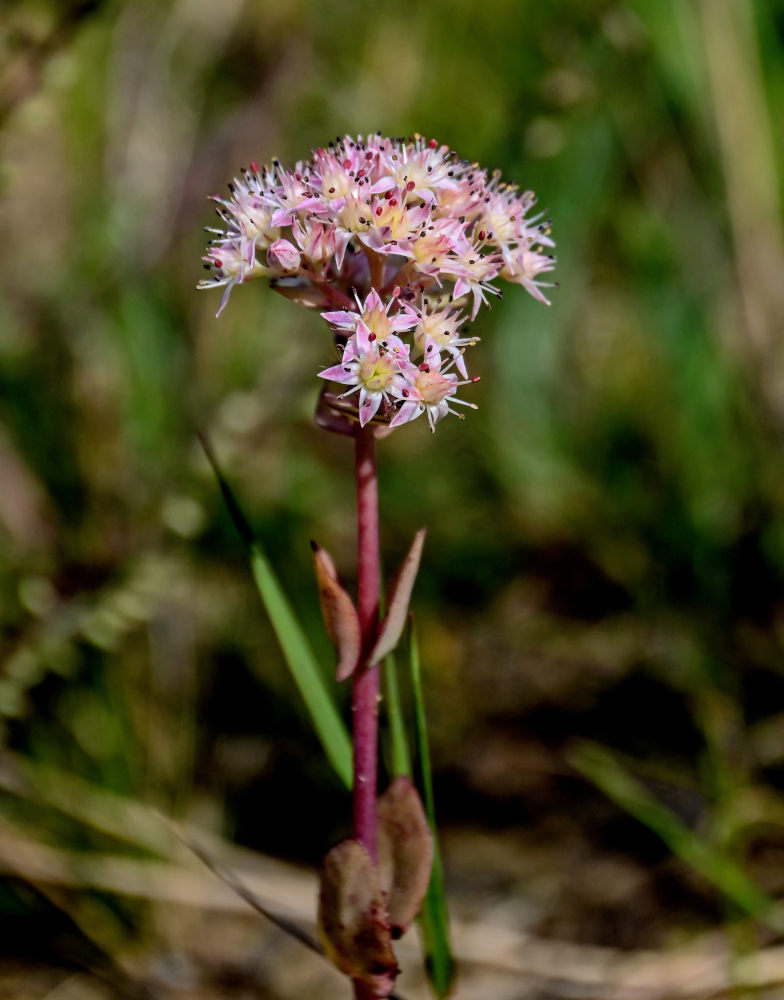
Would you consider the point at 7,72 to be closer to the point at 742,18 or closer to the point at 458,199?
the point at 458,199

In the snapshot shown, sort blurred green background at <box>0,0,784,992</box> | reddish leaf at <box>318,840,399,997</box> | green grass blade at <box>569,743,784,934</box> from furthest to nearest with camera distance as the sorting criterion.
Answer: blurred green background at <box>0,0,784,992</box> < green grass blade at <box>569,743,784,934</box> < reddish leaf at <box>318,840,399,997</box>

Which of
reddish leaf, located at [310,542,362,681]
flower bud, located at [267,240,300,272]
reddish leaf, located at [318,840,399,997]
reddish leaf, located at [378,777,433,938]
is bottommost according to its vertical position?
reddish leaf, located at [318,840,399,997]

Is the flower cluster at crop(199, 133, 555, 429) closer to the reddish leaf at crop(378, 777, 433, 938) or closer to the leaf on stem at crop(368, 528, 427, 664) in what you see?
the leaf on stem at crop(368, 528, 427, 664)

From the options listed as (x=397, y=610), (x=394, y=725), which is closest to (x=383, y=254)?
(x=397, y=610)

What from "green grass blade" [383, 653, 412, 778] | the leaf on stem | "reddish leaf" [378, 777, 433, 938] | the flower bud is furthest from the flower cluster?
"reddish leaf" [378, 777, 433, 938]

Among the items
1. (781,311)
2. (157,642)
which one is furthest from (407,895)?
(781,311)

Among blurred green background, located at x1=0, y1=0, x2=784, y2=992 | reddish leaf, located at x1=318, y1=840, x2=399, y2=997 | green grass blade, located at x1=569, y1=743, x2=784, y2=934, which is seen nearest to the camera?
reddish leaf, located at x1=318, y1=840, x2=399, y2=997
